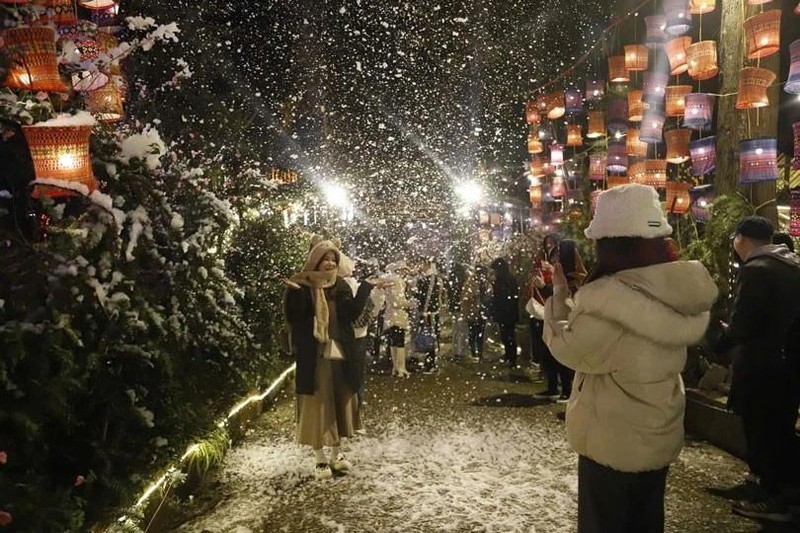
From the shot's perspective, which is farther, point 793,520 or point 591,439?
point 793,520

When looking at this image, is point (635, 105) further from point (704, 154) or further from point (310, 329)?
point (310, 329)

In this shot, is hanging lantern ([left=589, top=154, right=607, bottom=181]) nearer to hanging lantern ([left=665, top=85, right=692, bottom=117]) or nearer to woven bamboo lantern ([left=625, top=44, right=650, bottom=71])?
woven bamboo lantern ([left=625, top=44, right=650, bottom=71])

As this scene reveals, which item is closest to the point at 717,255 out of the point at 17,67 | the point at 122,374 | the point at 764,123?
the point at 764,123

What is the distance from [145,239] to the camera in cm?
456

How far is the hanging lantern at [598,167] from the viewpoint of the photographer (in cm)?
1428

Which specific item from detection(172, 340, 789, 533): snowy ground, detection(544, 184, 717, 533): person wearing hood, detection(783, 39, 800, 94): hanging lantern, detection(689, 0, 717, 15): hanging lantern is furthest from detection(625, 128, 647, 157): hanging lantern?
detection(544, 184, 717, 533): person wearing hood

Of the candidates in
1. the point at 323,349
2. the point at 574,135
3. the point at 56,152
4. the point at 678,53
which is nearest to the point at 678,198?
the point at 678,53

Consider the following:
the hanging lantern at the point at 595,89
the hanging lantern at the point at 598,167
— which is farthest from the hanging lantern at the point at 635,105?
the hanging lantern at the point at 595,89

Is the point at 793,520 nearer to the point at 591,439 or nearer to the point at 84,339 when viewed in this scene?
the point at 591,439

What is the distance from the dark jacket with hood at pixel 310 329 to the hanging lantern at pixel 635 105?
9113mm

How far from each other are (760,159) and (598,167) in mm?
6981

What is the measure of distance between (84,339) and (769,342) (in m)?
5.04

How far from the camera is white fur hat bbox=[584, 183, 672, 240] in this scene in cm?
284

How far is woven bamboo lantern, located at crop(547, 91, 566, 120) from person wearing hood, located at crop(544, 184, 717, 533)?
1316 centimetres
